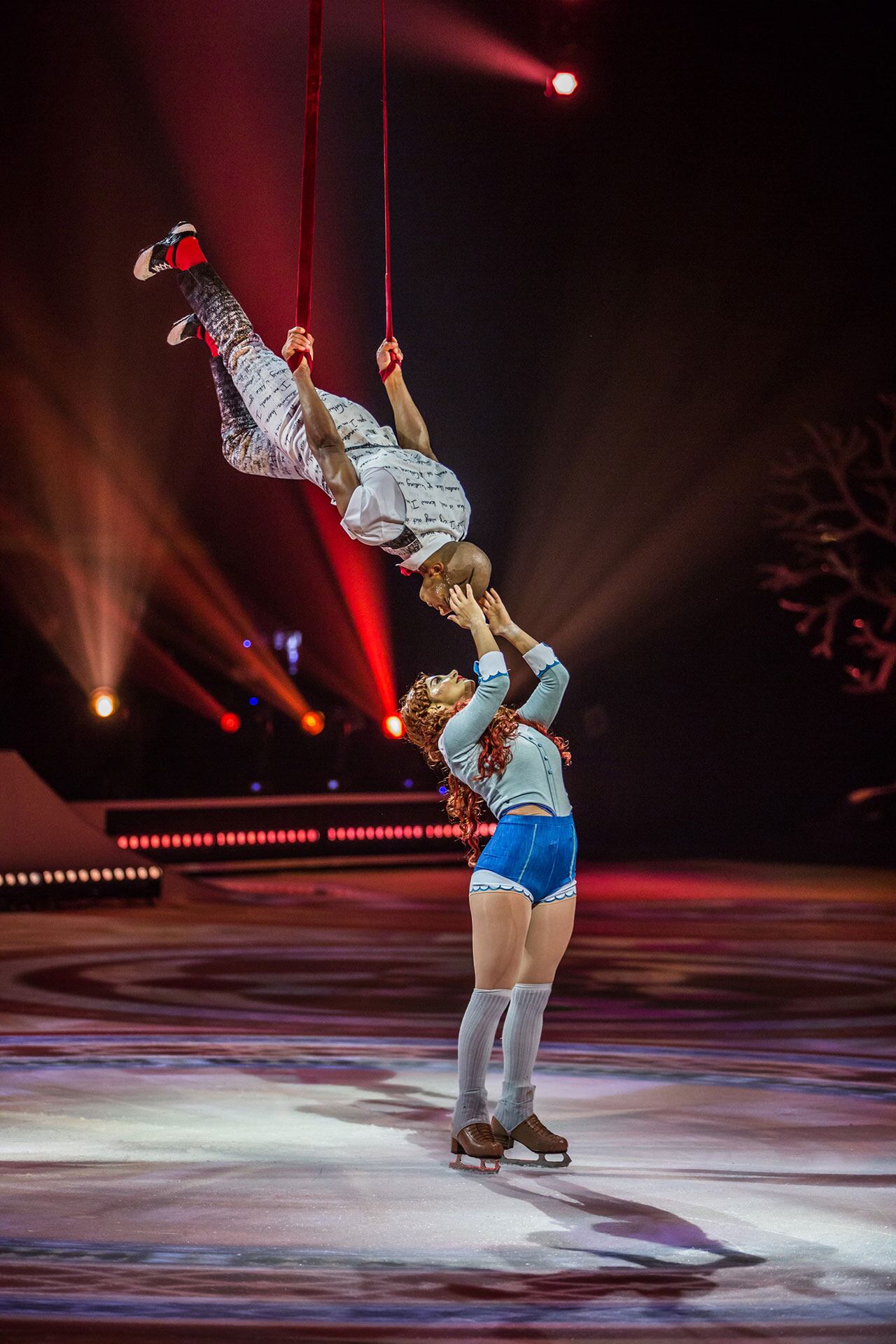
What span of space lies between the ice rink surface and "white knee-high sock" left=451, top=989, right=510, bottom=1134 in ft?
0.53

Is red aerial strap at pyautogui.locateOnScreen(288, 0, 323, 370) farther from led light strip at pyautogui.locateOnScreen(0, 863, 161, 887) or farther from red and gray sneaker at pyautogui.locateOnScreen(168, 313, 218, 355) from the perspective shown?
led light strip at pyautogui.locateOnScreen(0, 863, 161, 887)

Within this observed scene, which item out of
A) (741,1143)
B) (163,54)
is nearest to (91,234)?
(163,54)

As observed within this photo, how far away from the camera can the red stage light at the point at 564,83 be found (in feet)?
29.6

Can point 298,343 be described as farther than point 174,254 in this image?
No

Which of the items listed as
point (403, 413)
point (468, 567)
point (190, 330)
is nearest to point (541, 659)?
point (468, 567)

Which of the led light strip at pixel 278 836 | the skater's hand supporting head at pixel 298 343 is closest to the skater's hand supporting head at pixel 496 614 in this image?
the skater's hand supporting head at pixel 298 343

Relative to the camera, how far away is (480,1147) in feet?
13.8

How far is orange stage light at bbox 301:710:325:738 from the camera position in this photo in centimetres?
1634

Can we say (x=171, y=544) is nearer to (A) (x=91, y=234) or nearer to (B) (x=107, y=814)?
(B) (x=107, y=814)

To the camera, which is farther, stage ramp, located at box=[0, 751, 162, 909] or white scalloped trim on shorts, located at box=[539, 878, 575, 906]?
stage ramp, located at box=[0, 751, 162, 909]

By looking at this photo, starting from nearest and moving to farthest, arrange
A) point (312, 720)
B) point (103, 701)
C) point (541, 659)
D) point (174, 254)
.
→ point (541, 659), point (174, 254), point (103, 701), point (312, 720)

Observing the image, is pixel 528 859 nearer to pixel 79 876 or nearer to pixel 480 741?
pixel 480 741

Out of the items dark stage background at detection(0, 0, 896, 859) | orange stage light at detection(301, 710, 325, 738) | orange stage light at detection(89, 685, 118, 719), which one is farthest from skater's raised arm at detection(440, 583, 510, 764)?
→ orange stage light at detection(301, 710, 325, 738)

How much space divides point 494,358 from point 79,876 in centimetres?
523
